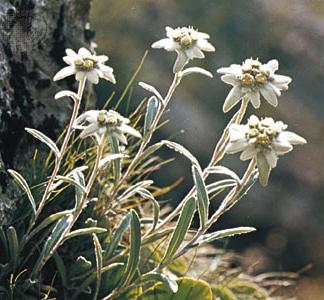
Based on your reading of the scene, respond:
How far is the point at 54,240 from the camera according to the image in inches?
86.7

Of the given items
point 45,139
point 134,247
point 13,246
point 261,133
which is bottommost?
point 13,246

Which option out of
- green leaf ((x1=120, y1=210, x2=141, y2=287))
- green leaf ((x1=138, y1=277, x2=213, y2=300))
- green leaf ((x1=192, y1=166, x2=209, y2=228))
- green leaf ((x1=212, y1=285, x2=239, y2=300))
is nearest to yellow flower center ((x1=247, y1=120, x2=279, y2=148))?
green leaf ((x1=192, y1=166, x2=209, y2=228))

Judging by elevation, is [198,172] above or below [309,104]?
below

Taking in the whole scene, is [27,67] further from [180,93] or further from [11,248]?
[180,93]

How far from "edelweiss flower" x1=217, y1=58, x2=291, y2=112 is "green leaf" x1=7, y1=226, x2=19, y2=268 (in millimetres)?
759

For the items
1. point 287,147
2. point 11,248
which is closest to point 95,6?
point 11,248

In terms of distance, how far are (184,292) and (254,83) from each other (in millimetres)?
833

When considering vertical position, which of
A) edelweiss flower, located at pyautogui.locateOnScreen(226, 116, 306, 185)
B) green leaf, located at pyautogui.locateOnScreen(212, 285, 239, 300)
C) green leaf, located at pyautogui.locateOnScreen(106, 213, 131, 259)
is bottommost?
green leaf, located at pyautogui.locateOnScreen(212, 285, 239, 300)

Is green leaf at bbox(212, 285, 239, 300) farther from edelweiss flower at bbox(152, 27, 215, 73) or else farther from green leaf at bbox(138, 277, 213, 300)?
edelweiss flower at bbox(152, 27, 215, 73)

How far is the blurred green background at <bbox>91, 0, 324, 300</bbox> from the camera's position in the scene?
5422 millimetres

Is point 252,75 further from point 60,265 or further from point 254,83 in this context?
point 60,265

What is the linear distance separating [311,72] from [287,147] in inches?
184

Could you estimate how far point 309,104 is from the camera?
6242 mm

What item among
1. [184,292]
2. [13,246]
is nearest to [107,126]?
[13,246]
